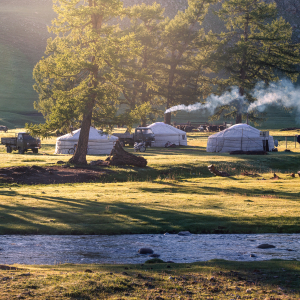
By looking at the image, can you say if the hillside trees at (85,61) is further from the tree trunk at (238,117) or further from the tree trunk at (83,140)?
the tree trunk at (238,117)

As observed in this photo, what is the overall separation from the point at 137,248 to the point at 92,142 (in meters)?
32.8

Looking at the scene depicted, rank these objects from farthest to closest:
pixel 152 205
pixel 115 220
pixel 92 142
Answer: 1. pixel 92 142
2. pixel 152 205
3. pixel 115 220

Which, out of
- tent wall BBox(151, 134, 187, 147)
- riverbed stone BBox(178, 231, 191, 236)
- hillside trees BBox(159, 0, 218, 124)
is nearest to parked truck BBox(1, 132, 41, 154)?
tent wall BBox(151, 134, 187, 147)

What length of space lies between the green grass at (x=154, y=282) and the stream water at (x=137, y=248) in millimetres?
A: 1503

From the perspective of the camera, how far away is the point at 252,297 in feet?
22.7

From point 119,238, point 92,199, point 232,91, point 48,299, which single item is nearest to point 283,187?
point 92,199

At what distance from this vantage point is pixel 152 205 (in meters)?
17.7

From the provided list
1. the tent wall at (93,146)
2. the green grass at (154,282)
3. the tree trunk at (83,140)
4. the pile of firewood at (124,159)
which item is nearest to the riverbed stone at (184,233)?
the green grass at (154,282)

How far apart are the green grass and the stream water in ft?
4.93

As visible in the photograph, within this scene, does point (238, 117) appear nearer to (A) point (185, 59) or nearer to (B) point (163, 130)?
(A) point (185, 59)

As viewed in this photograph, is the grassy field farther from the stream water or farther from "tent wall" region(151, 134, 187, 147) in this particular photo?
"tent wall" region(151, 134, 187, 147)

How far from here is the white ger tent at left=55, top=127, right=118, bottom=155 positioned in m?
43.9

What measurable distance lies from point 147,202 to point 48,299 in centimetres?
1179

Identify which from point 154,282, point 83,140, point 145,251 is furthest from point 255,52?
point 154,282
